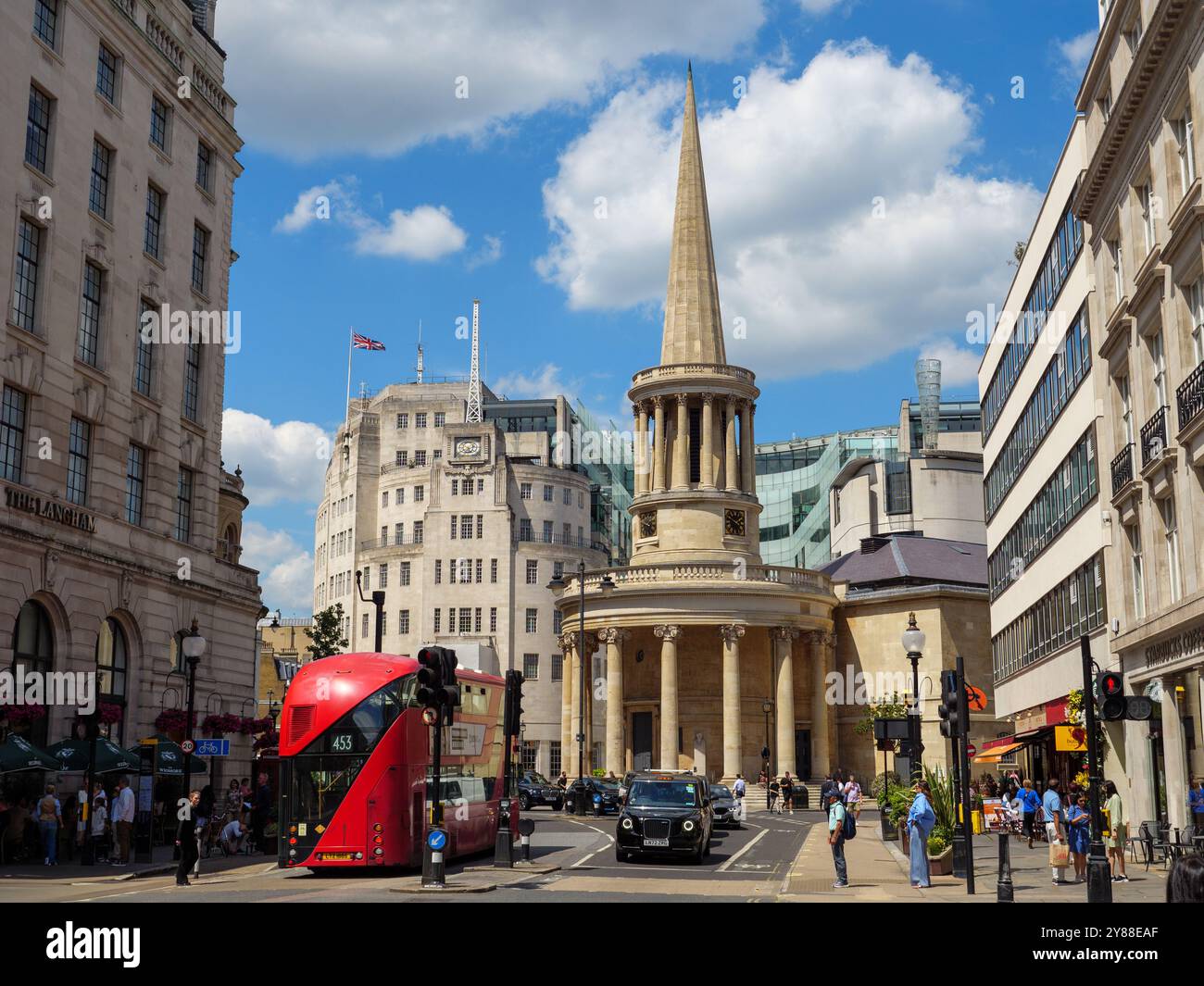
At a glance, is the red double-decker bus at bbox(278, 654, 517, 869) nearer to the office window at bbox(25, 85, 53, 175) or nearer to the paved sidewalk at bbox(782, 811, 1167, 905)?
the paved sidewalk at bbox(782, 811, 1167, 905)

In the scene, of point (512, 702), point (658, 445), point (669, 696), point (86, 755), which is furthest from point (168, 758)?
point (658, 445)

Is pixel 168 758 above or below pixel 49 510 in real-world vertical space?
below

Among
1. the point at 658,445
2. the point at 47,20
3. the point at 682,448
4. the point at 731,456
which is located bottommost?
the point at 731,456

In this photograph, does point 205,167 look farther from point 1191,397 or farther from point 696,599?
point 696,599

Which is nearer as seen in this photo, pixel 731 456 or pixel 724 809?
pixel 724 809

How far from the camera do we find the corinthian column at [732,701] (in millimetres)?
72875

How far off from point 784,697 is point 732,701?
335cm

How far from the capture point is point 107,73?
37500mm

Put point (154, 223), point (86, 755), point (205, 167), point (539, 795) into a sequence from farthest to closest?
point (539, 795) < point (205, 167) < point (154, 223) < point (86, 755)

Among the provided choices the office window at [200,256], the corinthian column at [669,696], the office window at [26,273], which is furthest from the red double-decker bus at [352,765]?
the corinthian column at [669,696]

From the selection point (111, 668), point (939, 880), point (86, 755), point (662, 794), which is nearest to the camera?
point (939, 880)
